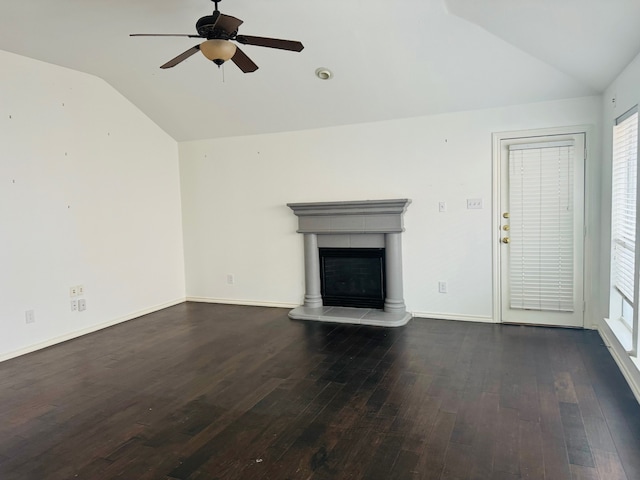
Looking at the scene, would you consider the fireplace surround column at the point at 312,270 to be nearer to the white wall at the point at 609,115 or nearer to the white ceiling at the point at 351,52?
the white ceiling at the point at 351,52

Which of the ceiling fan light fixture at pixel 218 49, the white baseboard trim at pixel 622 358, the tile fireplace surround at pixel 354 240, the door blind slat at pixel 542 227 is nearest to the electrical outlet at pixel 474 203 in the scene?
the door blind slat at pixel 542 227

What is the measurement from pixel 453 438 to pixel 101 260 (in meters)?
4.10

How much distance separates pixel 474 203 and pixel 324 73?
6.73 ft

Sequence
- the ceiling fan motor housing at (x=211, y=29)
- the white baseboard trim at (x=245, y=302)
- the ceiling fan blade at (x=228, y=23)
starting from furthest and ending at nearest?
the white baseboard trim at (x=245, y=302)
the ceiling fan motor housing at (x=211, y=29)
the ceiling fan blade at (x=228, y=23)

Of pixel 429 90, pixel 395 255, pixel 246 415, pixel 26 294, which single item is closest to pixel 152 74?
pixel 26 294

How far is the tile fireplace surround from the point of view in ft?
15.3

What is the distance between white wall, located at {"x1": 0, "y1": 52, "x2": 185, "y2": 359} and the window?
4959mm

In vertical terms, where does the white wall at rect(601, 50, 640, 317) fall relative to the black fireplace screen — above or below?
above

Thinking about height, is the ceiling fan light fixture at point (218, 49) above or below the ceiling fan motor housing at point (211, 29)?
below

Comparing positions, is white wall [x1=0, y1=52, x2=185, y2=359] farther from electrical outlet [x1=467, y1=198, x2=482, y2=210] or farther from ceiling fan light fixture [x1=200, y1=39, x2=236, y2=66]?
electrical outlet [x1=467, y1=198, x2=482, y2=210]

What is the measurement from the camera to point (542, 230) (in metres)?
4.25

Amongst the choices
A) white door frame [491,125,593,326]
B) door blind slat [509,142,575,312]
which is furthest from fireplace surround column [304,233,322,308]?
door blind slat [509,142,575,312]

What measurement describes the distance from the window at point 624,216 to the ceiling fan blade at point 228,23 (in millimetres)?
2716

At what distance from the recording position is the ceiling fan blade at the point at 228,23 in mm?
2506
